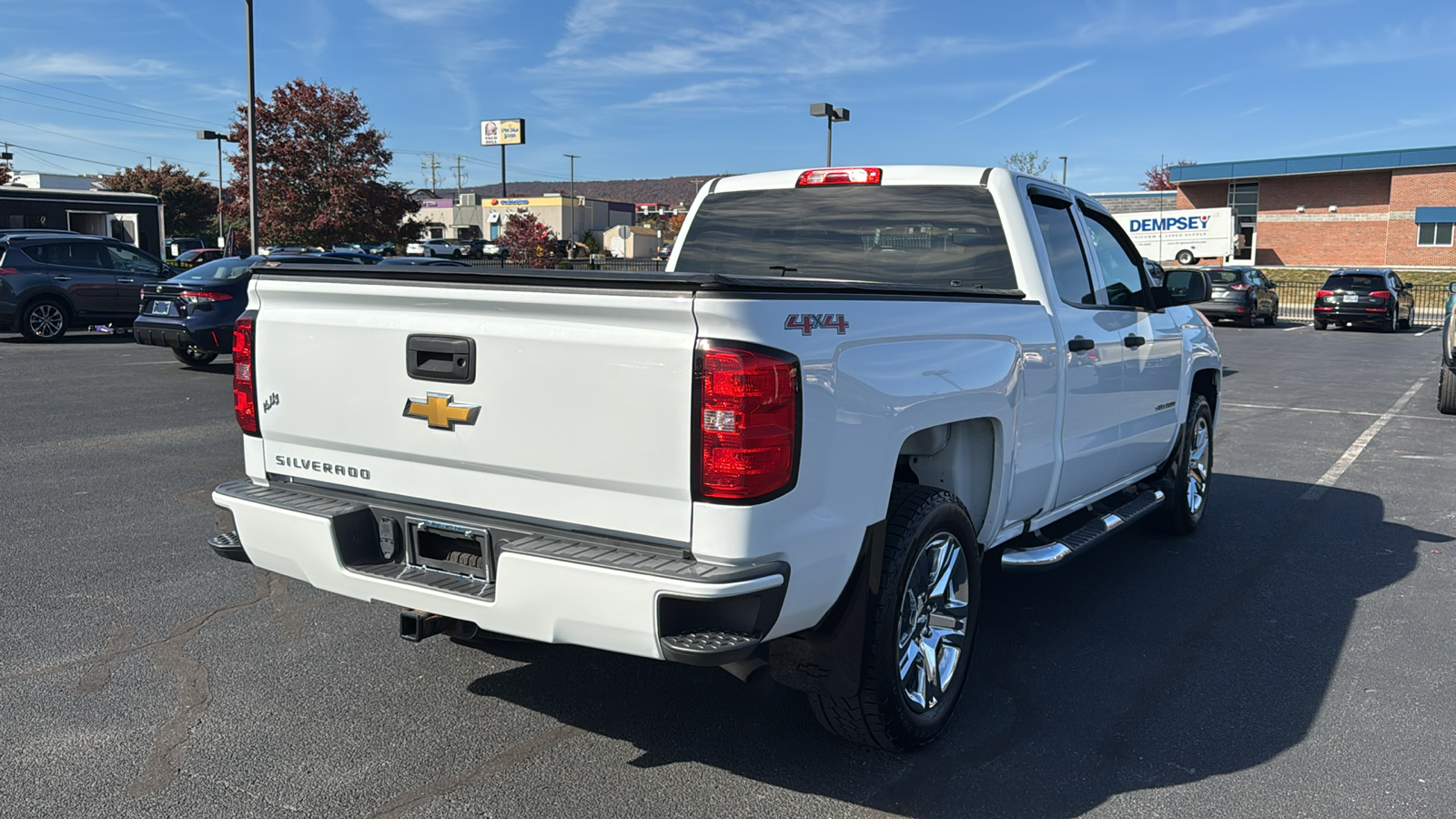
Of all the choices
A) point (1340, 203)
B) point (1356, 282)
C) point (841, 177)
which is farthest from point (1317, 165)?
point (841, 177)

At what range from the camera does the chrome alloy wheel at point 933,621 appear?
363cm

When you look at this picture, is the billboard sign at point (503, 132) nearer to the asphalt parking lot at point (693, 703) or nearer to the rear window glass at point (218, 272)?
the rear window glass at point (218, 272)

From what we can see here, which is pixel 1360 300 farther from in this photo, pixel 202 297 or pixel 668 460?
pixel 668 460

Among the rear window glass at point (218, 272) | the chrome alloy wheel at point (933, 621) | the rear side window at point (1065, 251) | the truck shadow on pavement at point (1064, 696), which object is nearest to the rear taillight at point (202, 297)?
the rear window glass at point (218, 272)

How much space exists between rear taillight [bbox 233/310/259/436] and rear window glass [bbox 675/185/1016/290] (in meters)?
2.23

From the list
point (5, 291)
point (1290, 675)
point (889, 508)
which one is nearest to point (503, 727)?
point (889, 508)

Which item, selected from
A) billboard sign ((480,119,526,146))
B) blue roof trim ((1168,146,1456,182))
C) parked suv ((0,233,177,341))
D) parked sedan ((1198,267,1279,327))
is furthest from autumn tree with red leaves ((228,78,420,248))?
billboard sign ((480,119,526,146))

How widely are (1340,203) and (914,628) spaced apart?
61712 mm

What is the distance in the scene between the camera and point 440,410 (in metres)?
3.36

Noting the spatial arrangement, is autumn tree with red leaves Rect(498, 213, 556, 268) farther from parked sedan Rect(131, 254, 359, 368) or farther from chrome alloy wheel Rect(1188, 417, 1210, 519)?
chrome alloy wheel Rect(1188, 417, 1210, 519)

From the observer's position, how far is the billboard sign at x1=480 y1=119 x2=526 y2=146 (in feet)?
354

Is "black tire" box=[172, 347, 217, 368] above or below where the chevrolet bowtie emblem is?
below

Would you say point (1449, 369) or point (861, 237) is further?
point (1449, 369)

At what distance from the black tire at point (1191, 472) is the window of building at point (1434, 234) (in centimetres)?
5591
